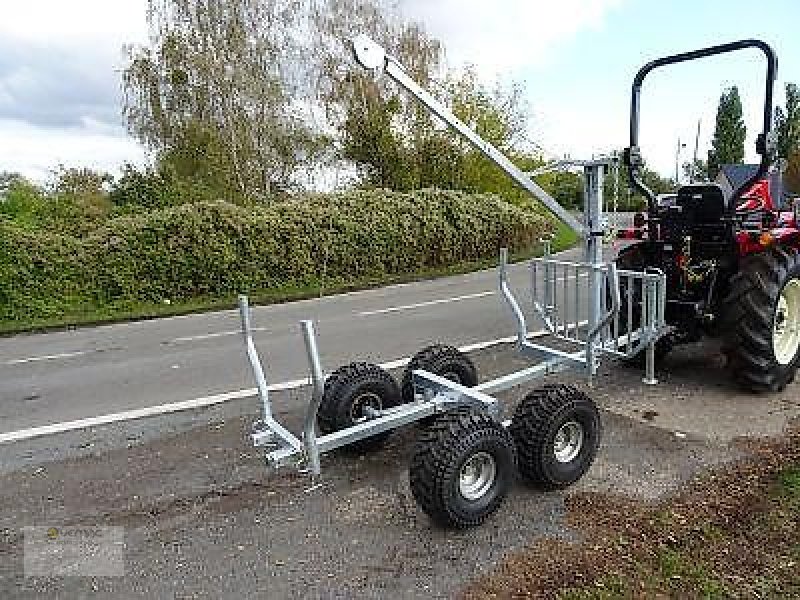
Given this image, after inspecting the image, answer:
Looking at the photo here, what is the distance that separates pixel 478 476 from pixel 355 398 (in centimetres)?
107

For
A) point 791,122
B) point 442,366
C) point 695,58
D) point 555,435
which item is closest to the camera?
point 555,435

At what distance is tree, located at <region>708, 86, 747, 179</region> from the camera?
4550cm

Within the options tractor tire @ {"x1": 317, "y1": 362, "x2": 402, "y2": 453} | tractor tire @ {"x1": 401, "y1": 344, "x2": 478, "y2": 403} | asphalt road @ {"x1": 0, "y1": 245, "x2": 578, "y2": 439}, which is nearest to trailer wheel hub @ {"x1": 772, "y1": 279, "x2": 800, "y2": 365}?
tractor tire @ {"x1": 401, "y1": 344, "x2": 478, "y2": 403}

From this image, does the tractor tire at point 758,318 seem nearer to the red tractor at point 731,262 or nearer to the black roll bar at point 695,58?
the red tractor at point 731,262

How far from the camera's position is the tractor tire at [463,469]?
3.21m

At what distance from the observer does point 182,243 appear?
12539 millimetres

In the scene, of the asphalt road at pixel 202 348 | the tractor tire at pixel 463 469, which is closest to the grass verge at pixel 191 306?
the asphalt road at pixel 202 348

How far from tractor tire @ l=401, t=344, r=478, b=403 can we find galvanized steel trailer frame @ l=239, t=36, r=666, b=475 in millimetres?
263

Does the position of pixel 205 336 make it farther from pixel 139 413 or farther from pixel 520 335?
pixel 520 335

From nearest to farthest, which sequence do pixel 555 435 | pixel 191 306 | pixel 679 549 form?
1. pixel 679 549
2. pixel 555 435
3. pixel 191 306

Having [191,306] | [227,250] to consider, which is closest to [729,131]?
[227,250]

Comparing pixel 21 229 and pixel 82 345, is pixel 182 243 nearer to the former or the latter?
pixel 21 229

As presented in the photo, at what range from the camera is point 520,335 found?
16.5ft

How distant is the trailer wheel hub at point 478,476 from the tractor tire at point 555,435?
0.98 ft
